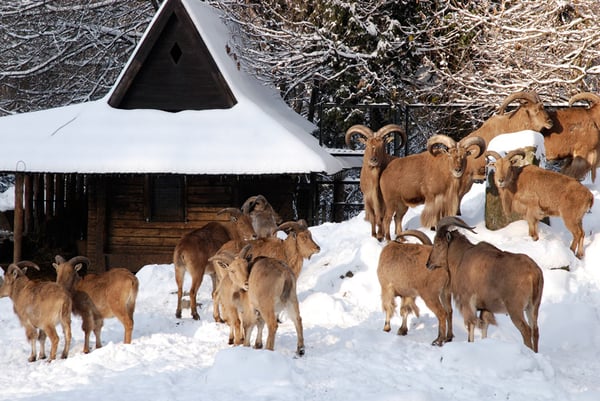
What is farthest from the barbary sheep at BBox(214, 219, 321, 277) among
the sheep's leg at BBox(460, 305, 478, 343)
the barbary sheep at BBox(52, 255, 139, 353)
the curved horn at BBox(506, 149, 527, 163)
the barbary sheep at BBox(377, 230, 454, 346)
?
the curved horn at BBox(506, 149, 527, 163)

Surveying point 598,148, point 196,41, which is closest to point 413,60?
point 196,41

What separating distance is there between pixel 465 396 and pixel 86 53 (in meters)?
29.9

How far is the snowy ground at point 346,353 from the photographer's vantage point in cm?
912

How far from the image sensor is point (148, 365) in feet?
34.2

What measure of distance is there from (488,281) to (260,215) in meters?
6.65

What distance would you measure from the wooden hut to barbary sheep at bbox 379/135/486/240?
16.9ft

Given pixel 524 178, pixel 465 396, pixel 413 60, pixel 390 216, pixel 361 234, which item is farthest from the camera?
pixel 413 60

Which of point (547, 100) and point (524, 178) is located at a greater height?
point (547, 100)

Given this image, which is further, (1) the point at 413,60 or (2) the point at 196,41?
(1) the point at 413,60

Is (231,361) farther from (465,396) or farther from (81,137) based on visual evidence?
(81,137)

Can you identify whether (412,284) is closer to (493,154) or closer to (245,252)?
(245,252)

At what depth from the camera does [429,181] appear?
14164 mm

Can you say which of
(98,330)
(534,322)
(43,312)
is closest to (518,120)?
(534,322)

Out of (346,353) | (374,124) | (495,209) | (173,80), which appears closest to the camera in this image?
(346,353)
